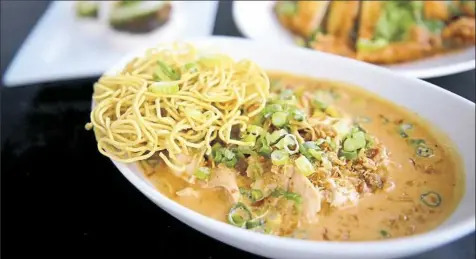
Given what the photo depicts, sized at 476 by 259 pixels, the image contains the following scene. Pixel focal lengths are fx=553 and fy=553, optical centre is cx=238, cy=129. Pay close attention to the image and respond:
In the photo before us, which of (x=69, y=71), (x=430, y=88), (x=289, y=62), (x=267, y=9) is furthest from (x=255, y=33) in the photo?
(x=430, y=88)

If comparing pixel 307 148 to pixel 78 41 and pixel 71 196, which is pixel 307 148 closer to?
pixel 71 196

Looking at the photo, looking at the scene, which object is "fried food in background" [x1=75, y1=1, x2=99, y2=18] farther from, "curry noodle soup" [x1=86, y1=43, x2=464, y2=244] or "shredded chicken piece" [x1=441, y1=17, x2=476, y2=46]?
"shredded chicken piece" [x1=441, y1=17, x2=476, y2=46]

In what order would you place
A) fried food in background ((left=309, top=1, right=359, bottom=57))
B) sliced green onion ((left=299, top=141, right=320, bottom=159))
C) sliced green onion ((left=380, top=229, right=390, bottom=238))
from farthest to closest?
fried food in background ((left=309, top=1, right=359, bottom=57)) < sliced green onion ((left=299, top=141, right=320, bottom=159)) < sliced green onion ((left=380, top=229, right=390, bottom=238))

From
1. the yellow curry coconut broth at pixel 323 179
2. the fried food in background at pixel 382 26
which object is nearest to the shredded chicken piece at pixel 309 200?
the yellow curry coconut broth at pixel 323 179

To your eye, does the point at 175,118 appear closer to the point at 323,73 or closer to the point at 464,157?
the point at 323,73

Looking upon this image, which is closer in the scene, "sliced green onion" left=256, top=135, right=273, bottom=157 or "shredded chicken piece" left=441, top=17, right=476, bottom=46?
"sliced green onion" left=256, top=135, right=273, bottom=157

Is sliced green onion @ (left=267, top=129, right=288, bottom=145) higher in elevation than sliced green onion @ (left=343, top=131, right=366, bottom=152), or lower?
lower

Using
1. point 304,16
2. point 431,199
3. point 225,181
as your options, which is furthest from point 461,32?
point 225,181

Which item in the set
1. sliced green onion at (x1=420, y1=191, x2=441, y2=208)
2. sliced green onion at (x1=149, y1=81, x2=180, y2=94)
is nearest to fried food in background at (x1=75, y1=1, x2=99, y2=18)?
sliced green onion at (x1=149, y1=81, x2=180, y2=94)
